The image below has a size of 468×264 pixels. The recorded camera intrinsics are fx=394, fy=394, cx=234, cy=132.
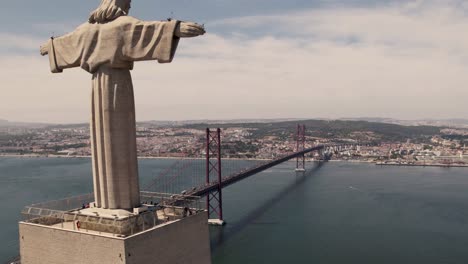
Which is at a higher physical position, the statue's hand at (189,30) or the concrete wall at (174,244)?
the statue's hand at (189,30)

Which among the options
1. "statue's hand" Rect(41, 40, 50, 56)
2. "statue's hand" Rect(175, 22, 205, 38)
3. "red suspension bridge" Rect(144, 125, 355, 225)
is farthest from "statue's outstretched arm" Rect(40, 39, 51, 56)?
"red suspension bridge" Rect(144, 125, 355, 225)

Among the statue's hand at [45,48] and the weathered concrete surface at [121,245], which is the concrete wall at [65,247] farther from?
the statue's hand at [45,48]

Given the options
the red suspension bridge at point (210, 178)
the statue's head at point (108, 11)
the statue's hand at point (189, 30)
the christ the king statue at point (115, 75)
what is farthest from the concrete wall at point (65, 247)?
the red suspension bridge at point (210, 178)

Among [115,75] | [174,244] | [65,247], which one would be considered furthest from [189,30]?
[65,247]

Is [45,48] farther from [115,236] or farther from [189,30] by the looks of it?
[115,236]

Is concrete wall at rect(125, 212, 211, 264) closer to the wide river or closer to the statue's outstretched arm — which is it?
the statue's outstretched arm
